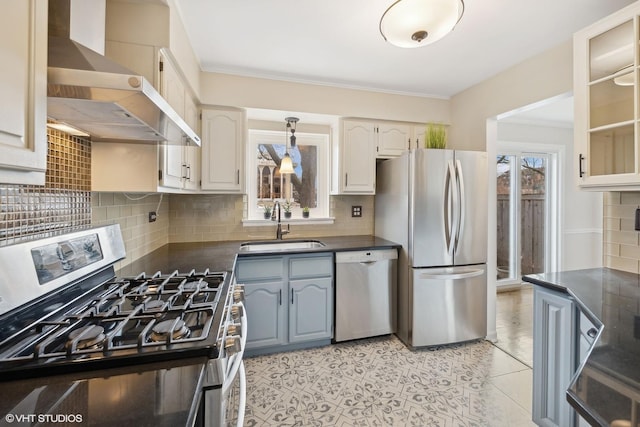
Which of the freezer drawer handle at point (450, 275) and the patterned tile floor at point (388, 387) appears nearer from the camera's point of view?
the patterned tile floor at point (388, 387)

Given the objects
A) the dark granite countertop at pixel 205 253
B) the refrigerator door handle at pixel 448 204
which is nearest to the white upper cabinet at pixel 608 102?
the refrigerator door handle at pixel 448 204

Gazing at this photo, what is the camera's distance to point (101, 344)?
2.54ft

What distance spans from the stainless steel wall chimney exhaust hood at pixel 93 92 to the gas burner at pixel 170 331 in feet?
2.42

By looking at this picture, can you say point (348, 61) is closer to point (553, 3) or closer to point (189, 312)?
point (553, 3)

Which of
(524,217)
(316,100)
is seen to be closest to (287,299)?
(316,100)

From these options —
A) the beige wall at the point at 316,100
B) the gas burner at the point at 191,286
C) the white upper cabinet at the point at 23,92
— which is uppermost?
the beige wall at the point at 316,100

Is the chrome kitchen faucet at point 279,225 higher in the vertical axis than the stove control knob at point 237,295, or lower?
higher

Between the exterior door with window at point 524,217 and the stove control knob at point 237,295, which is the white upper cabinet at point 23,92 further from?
the exterior door with window at point 524,217

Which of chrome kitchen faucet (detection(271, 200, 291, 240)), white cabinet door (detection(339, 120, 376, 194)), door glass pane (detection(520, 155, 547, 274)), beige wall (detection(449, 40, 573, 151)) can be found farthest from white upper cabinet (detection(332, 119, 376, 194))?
door glass pane (detection(520, 155, 547, 274))

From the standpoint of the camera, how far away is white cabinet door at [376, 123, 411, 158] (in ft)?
9.74

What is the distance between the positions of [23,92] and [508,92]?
10.1 feet

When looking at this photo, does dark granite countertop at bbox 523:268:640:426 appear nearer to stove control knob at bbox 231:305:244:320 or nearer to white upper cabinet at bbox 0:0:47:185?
stove control knob at bbox 231:305:244:320

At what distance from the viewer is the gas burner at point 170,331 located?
0.81 m

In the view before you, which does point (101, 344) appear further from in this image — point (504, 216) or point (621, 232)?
point (504, 216)
